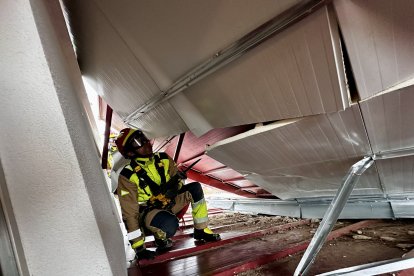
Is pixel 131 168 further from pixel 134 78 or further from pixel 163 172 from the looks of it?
pixel 134 78

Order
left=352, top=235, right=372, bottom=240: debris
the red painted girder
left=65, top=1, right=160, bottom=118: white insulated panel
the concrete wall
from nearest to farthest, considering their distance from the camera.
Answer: the concrete wall → left=65, top=1, right=160, bottom=118: white insulated panel → left=352, top=235, right=372, bottom=240: debris → the red painted girder

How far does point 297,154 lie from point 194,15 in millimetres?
1225

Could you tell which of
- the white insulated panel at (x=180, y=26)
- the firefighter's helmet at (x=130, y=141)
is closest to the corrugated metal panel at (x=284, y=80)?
the white insulated panel at (x=180, y=26)

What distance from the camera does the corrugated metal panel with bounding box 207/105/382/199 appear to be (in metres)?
1.56

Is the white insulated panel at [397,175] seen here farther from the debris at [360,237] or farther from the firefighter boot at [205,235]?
the firefighter boot at [205,235]

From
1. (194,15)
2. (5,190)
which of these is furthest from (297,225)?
(5,190)

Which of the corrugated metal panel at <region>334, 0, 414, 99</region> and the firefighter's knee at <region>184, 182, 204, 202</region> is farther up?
the corrugated metal panel at <region>334, 0, 414, 99</region>

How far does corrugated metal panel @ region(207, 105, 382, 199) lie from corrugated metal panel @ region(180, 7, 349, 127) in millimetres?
140

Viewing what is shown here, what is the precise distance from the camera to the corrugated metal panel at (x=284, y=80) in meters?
1.08

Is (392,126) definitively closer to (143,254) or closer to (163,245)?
(143,254)

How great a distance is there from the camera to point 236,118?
1761 mm

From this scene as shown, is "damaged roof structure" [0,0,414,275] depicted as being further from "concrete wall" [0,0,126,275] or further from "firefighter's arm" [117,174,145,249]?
"firefighter's arm" [117,174,145,249]

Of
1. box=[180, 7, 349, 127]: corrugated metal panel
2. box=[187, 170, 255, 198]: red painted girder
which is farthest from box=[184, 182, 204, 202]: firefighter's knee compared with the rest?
box=[187, 170, 255, 198]: red painted girder

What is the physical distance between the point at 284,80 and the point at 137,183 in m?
1.47
